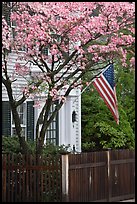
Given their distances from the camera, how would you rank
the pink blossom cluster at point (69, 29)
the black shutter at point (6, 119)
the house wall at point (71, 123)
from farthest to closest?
the house wall at point (71, 123) < the black shutter at point (6, 119) < the pink blossom cluster at point (69, 29)

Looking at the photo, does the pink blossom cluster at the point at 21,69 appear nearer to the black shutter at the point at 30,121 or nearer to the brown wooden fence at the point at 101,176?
the brown wooden fence at the point at 101,176

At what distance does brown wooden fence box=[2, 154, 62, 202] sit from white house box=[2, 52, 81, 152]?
187 inches

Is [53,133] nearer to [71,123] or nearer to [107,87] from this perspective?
[71,123]

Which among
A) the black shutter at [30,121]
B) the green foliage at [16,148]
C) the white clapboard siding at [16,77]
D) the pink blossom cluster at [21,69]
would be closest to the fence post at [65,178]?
the green foliage at [16,148]

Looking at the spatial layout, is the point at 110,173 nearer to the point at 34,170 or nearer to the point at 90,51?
the point at 34,170

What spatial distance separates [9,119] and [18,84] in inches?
44.1

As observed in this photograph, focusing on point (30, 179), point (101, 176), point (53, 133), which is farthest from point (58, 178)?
point (53, 133)

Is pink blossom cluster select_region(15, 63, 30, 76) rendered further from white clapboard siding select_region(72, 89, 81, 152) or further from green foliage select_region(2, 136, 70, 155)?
white clapboard siding select_region(72, 89, 81, 152)

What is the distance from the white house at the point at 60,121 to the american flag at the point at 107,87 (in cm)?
405

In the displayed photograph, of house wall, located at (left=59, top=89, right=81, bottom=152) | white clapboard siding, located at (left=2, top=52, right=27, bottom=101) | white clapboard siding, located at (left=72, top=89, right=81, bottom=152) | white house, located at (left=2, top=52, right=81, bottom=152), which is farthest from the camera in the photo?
white clapboard siding, located at (left=72, top=89, right=81, bottom=152)

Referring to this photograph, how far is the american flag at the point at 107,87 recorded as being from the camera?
43.2ft

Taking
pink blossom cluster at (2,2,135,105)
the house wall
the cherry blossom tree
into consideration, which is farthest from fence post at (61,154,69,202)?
the house wall

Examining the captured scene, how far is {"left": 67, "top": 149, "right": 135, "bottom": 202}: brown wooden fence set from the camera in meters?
11.6

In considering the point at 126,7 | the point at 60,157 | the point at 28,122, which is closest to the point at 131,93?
the point at 28,122
